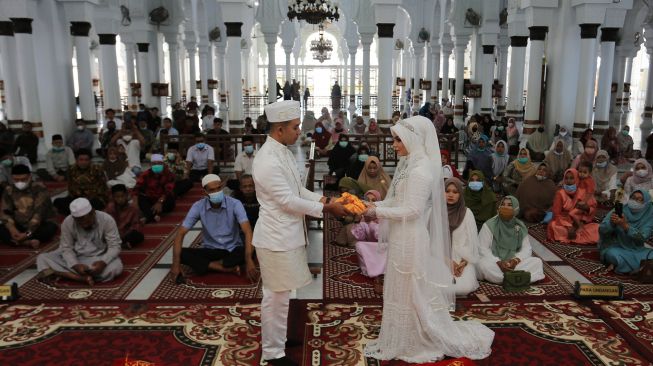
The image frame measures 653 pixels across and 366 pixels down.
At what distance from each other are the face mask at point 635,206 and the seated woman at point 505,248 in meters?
0.84

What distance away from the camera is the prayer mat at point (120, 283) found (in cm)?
326

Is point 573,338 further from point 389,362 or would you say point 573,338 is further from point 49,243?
point 49,243

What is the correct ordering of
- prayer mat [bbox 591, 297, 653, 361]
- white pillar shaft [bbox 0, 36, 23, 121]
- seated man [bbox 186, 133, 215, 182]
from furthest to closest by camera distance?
1. white pillar shaft [bbox 0, 36, 23, 121]
2. seated man [bbox 186, 133, 215, 182]
3. prayer mat [bbox 591, 297, 653, 361]

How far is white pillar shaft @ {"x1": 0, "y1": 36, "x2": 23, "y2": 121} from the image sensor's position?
8.21 m

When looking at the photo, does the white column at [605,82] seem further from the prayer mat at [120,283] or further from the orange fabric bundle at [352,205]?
the orange fabric bundle at [352,205]

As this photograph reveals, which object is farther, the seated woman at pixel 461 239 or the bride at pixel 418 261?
the seated woman at pixel 461 239

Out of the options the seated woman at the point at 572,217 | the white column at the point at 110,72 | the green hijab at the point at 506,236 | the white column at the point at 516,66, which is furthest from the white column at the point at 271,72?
the green hijab at the point at 506,236

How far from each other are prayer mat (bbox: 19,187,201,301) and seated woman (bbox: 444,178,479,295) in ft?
6.36

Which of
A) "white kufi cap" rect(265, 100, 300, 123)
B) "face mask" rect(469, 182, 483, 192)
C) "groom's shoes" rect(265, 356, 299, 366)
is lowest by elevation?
"groom's shoes" rect(265, 356, 299, 366)

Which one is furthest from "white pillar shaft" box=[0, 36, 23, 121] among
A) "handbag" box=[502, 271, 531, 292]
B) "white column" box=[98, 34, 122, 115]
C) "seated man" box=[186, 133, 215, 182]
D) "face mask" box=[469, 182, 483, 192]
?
"handbag" box=[502, 271, 531, 292]

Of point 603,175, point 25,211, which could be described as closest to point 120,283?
point 25,211

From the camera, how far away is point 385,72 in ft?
29.1

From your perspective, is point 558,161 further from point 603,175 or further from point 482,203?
point 482,203

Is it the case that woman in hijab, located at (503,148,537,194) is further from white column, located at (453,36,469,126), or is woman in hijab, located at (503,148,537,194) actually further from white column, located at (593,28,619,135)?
white column, located at (453,36,469,126)
